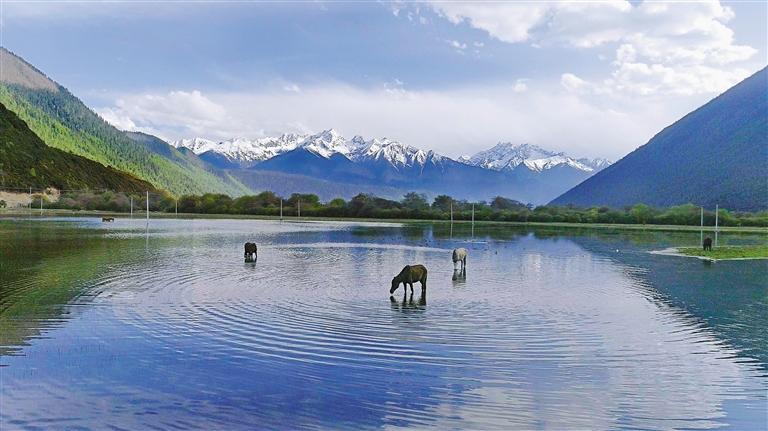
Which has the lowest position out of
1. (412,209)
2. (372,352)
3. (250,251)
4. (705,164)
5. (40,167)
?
(372,352)

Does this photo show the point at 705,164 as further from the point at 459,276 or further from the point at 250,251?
the point at 250,251

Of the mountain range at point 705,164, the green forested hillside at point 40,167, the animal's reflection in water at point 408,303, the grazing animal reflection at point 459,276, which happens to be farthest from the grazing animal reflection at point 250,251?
the green forested hillside at point 40,167

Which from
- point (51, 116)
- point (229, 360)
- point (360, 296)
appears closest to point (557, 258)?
point (360, 296)

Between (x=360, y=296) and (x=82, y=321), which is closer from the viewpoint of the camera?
(x=82, y=321)

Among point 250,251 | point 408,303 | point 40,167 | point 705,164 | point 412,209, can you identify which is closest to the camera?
point 408,303

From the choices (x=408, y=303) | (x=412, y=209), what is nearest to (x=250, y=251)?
(x=408, y=303)

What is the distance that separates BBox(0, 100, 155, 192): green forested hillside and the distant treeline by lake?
8.06 m

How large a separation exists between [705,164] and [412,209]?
53081 mm

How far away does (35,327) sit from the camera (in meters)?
9.96

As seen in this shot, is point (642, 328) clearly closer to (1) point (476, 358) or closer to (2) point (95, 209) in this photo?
(1) point (476, 358)

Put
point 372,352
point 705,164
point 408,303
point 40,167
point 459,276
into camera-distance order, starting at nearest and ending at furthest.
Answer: point 372,352 < point 408,303 < point 459,276 < point 705,164 < point 40,167

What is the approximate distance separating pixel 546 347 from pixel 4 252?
2262cm

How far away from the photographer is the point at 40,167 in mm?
129000

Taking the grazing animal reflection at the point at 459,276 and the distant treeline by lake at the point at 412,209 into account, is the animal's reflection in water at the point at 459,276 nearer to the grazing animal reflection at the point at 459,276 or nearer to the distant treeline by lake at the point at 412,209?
the grazing animal reflection at the point at 459,276
